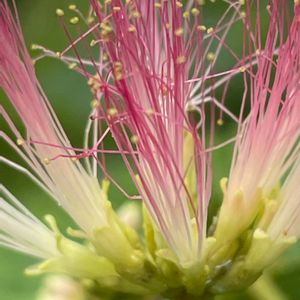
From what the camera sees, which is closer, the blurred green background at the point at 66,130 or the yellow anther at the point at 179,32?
the yellow anther at the point at 179,32

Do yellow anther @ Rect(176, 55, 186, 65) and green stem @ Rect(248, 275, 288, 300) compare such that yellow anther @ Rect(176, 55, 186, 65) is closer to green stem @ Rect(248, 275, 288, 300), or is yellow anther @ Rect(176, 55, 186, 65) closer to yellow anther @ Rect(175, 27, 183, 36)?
yellow anther @ Rect(175, 27, 183, 36)

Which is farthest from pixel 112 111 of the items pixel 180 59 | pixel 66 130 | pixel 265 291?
A: pixel 66 130

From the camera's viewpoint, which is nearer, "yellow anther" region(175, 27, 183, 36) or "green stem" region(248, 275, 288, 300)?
"yellow anther" region(175, 27, 183, 36)

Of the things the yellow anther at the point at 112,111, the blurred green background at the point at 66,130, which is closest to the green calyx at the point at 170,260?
the yellow anther at the point at 112,111

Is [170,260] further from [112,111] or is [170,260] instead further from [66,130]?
[66,130]

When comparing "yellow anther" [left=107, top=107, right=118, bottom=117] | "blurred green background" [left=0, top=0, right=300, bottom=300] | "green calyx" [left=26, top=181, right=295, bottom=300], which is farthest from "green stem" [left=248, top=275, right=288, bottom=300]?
"yellow anther" [left=107, top=107, right=118, bottom=117]

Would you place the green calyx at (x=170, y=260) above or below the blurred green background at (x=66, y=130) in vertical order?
below

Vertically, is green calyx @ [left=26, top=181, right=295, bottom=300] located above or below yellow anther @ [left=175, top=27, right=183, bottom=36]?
below

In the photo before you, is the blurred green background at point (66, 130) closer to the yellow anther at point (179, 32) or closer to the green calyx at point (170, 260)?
the green calyx at point (170, 260)

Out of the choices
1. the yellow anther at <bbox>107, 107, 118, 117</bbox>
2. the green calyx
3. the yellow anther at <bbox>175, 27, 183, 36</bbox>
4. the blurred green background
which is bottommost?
the green calyx
